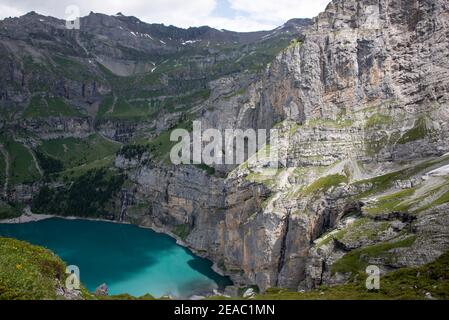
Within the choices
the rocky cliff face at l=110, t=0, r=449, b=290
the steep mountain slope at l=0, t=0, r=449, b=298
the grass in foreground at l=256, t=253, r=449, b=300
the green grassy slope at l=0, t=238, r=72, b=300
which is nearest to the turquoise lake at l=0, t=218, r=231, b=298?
the steep mountain slope at l=0, t=0, r=449, b=298

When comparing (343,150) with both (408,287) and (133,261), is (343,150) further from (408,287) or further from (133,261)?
(408,287)

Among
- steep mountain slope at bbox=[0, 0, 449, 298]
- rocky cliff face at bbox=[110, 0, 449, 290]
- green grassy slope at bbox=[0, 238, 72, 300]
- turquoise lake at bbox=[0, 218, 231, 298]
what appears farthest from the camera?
turquoise lake at bbox=[0, 218, 231, 298]

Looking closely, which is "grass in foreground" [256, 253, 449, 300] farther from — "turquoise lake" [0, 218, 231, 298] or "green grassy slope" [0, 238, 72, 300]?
"turquoise lake" [0, 218, 231, 298]

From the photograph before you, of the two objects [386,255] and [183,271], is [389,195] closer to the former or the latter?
[386,255]

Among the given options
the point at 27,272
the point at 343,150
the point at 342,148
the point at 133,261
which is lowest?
the point at 27,272

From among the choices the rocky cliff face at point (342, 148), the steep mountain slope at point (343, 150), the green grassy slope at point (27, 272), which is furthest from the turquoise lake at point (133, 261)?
the green grassy slope at point (27, 272)

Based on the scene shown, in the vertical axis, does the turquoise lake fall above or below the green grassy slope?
above

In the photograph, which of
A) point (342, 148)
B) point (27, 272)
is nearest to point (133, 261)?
point (342, 148)

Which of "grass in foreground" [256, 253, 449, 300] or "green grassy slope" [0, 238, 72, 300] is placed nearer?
"green grassy slope" [0, 238, 72, 300]
